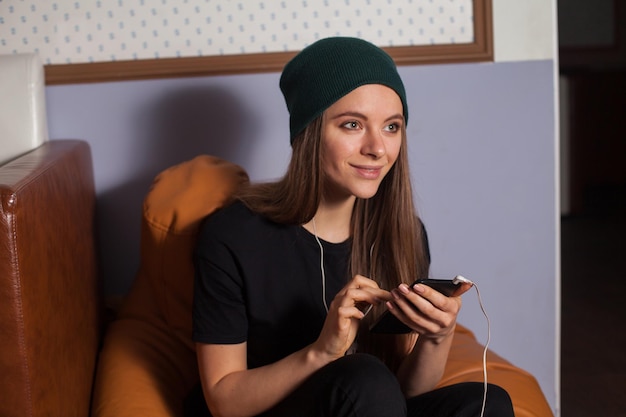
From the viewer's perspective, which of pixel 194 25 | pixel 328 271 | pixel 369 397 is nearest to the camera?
pixel 369 397

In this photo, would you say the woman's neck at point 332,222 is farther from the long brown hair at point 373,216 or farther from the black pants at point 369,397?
the black pants at point 369,397

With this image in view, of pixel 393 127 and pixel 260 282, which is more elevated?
pixel 393 127

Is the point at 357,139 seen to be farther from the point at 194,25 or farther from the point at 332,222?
the point at 194,25

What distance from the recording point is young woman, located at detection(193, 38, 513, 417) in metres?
1.25

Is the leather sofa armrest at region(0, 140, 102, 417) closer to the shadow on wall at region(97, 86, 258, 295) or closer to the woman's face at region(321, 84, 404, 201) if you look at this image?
the shadow on wall at region(97, 86, 258, 295)

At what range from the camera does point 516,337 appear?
6.63 feet

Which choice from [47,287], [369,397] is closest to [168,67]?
[47,287]

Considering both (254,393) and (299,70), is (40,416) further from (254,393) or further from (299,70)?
(299,70)

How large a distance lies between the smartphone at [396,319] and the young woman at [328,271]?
0.5 inches

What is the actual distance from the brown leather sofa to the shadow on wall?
183 millimetres

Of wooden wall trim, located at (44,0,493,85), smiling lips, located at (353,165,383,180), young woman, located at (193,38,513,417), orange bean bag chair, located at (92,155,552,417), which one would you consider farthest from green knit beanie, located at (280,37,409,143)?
wooden wall trim, located at (44,0,493,85)

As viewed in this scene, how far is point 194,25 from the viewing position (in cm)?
183

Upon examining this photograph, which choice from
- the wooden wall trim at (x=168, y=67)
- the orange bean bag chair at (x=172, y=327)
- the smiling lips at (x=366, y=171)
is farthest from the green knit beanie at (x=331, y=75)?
the wooden wall trim at (x=168, y=67)

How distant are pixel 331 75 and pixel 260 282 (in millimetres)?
384
